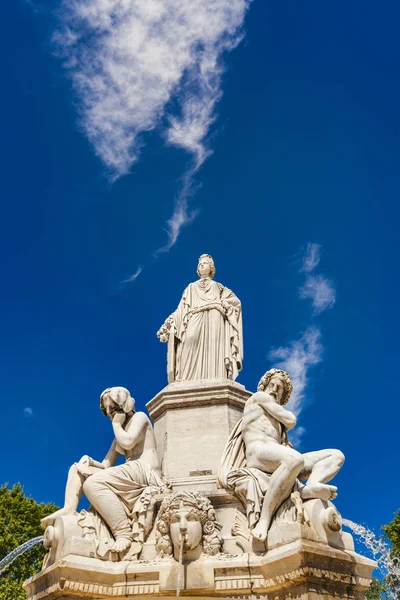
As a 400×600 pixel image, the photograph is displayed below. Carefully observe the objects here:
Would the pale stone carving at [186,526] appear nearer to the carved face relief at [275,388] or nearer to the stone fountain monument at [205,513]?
the stone fountain monument at [205,513]

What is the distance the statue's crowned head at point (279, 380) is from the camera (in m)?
9.58

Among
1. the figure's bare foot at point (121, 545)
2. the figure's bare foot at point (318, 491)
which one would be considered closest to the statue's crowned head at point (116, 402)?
the figure's bare foot at point (121, 545)

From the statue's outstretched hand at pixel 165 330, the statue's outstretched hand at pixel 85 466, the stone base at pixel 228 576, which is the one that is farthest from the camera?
the statue's outstretched hand at pixel 165 330

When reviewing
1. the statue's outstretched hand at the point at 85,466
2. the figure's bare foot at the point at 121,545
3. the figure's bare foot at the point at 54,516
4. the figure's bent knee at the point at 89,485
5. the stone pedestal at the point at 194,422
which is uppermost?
the stone pedestal at the point at 194,422

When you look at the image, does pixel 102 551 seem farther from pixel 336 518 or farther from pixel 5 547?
pixel 5 547

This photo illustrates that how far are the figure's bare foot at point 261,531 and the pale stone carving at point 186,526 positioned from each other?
547 millimetres

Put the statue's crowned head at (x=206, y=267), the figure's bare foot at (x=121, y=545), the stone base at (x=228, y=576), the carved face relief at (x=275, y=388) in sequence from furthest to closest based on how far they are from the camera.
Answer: the statue's crowned head at (x=206, y=267), the carved face relief at (x=275, y=388), the figure's bare foot at (x=121, y=545), the stone base at (x=228, y=576)

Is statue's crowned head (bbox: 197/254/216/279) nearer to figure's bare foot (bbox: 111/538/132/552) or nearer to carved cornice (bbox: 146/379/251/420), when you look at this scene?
carved cornice (bbox: 146/379/251/420)

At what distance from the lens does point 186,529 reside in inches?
313

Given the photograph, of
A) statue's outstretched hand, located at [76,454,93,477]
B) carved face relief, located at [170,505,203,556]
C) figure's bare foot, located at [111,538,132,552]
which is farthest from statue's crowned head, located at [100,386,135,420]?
carved face relief, located at [170,505,203,556]

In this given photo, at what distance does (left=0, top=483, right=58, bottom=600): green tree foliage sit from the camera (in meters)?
23.4

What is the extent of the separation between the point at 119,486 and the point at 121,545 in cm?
84

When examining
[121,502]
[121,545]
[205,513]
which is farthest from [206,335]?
[121,545]

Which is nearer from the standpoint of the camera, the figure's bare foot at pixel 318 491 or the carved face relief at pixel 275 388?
the figure's bare foot at pixel 318 491
